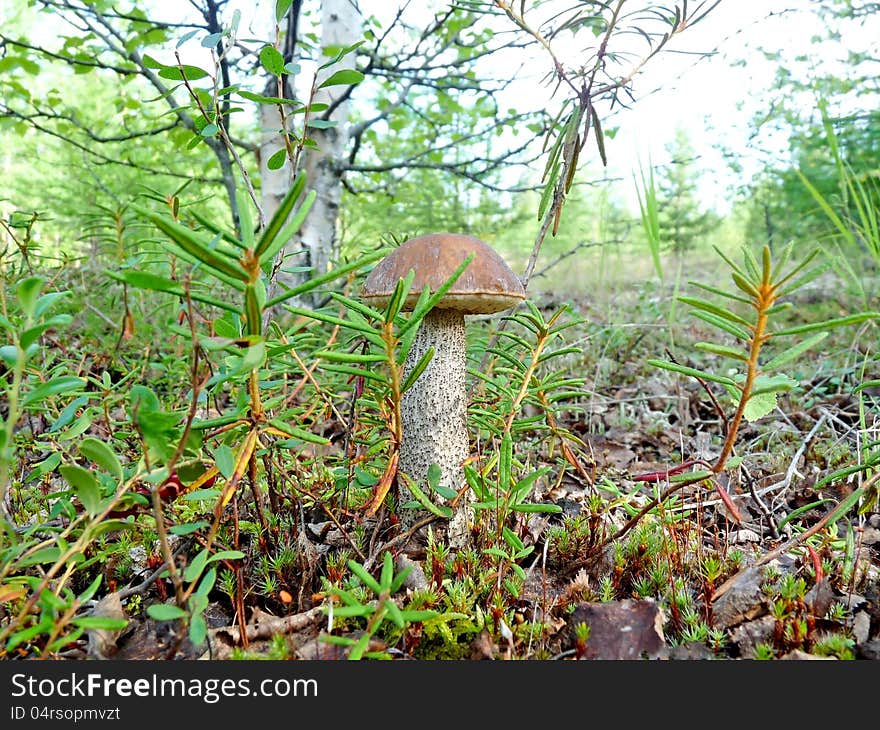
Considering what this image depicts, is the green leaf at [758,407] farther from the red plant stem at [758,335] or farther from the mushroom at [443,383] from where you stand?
the mushroom at [443,383]

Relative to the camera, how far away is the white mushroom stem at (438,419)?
1.54 metres

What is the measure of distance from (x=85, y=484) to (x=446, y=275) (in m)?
0.85

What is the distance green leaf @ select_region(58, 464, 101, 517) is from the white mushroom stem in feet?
2.55

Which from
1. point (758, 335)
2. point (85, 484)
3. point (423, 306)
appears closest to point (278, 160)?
point (423, 306)

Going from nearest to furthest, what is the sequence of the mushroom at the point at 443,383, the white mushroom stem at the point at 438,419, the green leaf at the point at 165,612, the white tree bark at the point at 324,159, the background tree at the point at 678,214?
the green leaf at the point at 165,612 → the mushroom at the point at 443,383 → the white mushroom stem at the point at 438,419 → the white tree bark at the point at 324,159 → the background tree at the point at 678,214

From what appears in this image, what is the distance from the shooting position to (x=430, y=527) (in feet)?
4.94

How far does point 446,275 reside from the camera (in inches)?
53.1

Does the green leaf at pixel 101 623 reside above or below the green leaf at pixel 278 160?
below

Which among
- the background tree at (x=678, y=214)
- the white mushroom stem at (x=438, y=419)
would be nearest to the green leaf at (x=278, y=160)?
the white mushroom stem at (x=438, y=419)

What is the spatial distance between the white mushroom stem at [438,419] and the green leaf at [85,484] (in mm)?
778

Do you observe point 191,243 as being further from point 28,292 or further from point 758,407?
point 758,407

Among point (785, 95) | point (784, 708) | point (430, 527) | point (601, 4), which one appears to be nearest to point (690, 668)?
point (784, 708)

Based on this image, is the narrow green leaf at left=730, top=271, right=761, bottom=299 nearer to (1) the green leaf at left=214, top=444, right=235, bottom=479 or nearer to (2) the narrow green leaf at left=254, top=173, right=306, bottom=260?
(2) the narrow green leaf at left=254, top=173, right=306, bottom=260

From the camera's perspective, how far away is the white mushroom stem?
1539mm
